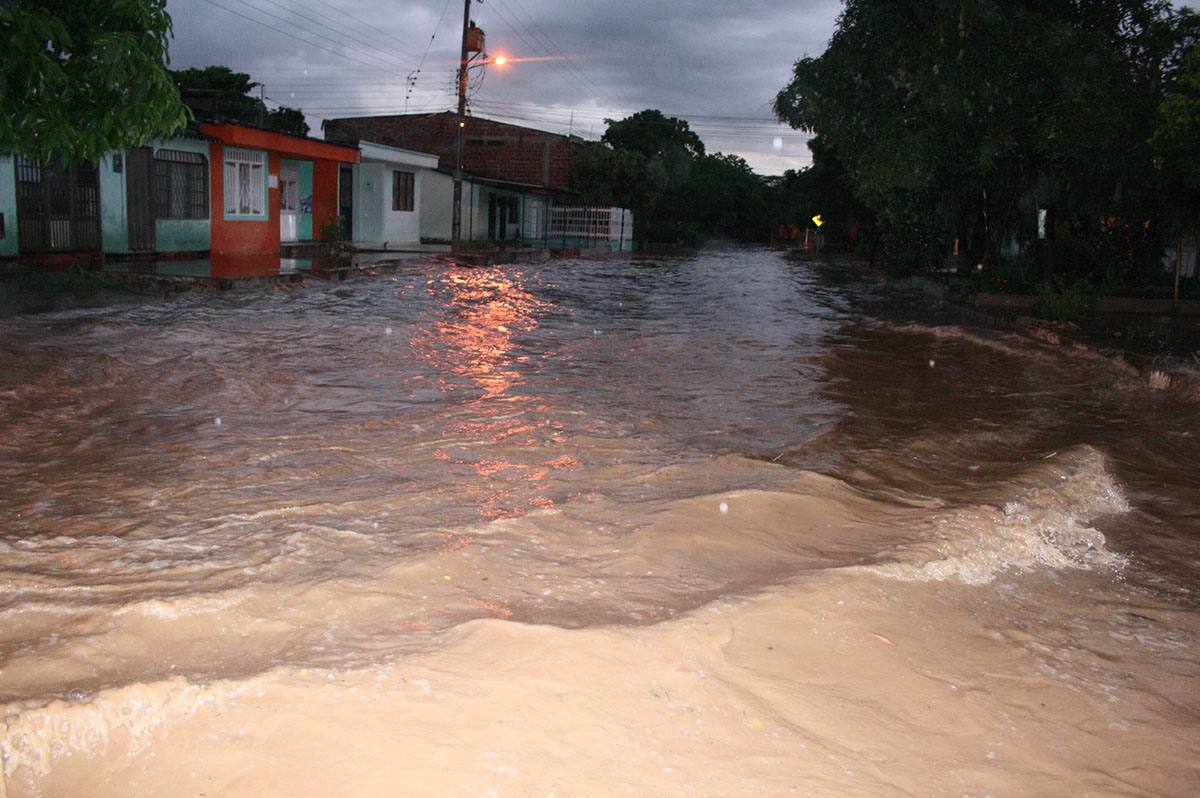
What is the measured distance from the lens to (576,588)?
420 cm

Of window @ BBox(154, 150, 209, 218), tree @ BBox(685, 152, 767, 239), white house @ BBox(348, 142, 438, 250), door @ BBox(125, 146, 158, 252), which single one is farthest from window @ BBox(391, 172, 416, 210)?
tree @ BBox(685, 152, 767, 239)

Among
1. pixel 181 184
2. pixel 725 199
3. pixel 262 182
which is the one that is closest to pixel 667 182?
pixel 725 199

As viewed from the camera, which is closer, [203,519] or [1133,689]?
[1133,689]

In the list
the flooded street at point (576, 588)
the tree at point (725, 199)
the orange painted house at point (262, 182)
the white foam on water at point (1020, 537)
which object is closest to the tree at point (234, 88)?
the orange painted house at point (262, 182)

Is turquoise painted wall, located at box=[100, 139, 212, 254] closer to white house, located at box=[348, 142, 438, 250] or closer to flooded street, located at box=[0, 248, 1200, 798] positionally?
white house, located at box=[348, 142, 438, 250]

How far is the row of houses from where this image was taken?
16766mm

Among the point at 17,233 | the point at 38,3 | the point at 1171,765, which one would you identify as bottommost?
the point at 1171,765

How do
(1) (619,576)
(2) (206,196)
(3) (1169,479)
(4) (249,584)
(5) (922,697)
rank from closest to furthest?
(5) (922,697)
(4) (249,584)
(1) (619,576)
(3) (1169,479)
(2) (206,196)

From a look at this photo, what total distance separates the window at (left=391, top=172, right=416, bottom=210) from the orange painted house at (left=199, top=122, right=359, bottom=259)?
2.90 metres

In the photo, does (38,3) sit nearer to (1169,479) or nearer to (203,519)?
(203,519)

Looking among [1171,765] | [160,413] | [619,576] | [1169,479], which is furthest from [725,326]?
[1171,765]

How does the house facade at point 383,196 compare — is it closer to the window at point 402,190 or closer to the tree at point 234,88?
the window at point 402,190

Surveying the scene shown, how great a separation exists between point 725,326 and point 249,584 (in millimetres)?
12290

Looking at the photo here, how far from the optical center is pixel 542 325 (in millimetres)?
14320
